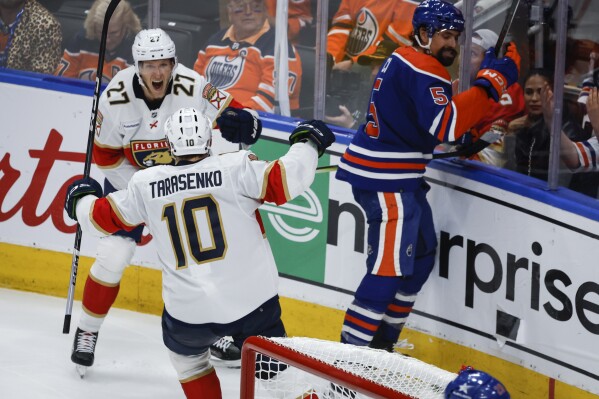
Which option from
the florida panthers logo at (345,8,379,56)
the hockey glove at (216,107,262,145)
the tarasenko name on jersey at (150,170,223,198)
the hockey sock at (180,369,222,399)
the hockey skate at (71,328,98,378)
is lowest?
the hockey skate at (71,328,98,378)

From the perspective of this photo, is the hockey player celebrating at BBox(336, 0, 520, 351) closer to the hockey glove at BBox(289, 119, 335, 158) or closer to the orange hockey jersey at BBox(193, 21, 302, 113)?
the hockey glove at BBox(289, 119, 335, 158)

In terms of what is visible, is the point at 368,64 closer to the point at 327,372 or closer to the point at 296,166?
the point at 296,166

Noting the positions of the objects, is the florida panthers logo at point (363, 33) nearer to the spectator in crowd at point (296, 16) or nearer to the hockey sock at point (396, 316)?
the spectator in crowd at point (296, 16)

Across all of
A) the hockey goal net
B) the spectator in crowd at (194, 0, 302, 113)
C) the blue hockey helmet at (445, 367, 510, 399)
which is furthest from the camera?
the spectator in crowd at (194, 0, 302, 113)

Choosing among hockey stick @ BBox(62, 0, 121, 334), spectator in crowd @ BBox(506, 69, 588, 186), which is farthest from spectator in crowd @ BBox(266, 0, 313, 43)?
spectator in crowd @ BBox(506, 69, 588, 186)

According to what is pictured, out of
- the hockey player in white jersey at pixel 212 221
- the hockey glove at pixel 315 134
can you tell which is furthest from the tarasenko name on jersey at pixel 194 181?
the hockey glove at pixel 315 134

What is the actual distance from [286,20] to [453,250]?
3.80ft

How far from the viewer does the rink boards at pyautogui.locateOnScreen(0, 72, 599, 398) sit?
12.9 ft

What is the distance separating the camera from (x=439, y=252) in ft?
14.4

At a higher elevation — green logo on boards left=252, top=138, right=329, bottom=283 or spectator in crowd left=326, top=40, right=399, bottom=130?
spectator in crowd left=326, top=40, right=399, bottom=130

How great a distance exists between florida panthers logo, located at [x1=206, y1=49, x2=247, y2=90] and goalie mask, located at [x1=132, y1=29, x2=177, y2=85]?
58cm

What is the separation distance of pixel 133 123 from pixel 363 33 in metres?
0.92

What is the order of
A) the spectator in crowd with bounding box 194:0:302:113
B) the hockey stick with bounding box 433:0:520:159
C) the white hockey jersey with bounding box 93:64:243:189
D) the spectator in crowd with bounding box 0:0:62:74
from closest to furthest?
1. the hockey stick with bounding box 433:0:520:159
2. the white hockey jersey with bounding box 93:64:243:189
3. the spectator in crowd with bounding box 194:0:302:113
4. the spectator in crowd with bounding box 0:0:62:74

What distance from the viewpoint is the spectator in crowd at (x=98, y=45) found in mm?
5145
